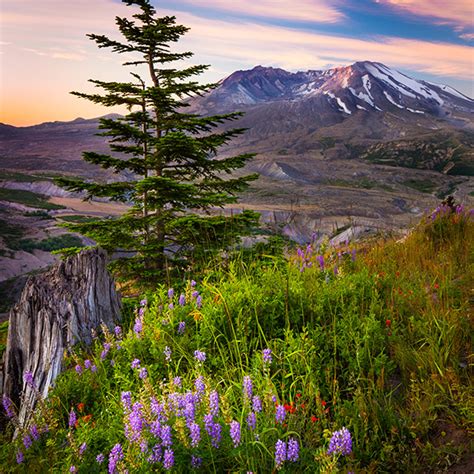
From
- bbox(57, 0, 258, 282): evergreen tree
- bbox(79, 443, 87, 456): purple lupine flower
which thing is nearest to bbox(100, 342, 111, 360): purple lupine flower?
bbox(79, 443, 87, 456): purple lupine flower

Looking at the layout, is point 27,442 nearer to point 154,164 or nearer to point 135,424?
point 135,424

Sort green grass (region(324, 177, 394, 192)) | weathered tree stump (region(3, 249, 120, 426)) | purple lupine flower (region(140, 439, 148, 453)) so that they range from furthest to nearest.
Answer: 1. green grass (region(324, 177, 394, 192))
2. weathered tree stump (region(3, 249, 120, 426))
3. purple lupine flower (region(140, 439, 148, 453))

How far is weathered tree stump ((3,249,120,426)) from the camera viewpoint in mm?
4250

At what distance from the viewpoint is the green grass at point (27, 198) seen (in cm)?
8993

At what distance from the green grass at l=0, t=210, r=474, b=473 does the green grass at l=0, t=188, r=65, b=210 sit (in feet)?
300

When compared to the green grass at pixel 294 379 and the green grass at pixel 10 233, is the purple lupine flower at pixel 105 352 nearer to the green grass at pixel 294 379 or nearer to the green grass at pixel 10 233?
the green grass at pixel 294 379

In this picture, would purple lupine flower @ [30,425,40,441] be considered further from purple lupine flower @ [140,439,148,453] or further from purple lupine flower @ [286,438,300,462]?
purple lupine flower @ [286,438,300,462]

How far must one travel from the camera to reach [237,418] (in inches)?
96.9

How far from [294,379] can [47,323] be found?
2.86m

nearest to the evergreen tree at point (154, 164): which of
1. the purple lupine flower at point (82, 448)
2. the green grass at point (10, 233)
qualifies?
the purple lupine flower at point (82, 448)

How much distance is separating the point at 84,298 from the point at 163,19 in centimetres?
829

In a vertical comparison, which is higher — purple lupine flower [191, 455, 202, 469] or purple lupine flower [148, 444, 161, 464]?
purple lupine flower [148, 444, 161, 464]

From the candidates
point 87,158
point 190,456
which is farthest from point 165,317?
point 87,158

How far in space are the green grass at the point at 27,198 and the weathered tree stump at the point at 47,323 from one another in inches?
3536
